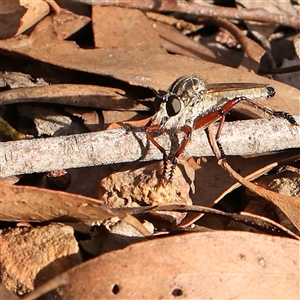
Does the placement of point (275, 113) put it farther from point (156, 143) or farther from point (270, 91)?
point (156, 143)

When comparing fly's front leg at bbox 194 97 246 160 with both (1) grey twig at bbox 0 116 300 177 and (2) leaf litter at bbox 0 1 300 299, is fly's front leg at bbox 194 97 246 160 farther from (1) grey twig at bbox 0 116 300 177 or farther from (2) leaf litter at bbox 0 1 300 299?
(2) leaf litter at bbox 0 1 300 299

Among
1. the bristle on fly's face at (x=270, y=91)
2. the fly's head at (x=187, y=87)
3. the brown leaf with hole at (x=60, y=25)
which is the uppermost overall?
the bristle on fly's face at (x=270, y=91)

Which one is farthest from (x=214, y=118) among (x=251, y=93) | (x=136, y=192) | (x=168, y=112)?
(x=136, y=192)

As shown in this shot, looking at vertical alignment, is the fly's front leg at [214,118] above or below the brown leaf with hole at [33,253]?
above

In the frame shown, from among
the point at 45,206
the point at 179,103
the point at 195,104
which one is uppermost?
the point at 45,206

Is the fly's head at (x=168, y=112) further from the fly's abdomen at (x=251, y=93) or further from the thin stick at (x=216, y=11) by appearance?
the thin stick at (x=216, y=11)

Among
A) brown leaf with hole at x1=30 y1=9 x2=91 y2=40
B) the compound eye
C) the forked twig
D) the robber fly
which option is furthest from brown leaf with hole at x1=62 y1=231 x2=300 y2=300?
brown leaf with hole at x1=30 y1=9 x2=91 y2=40

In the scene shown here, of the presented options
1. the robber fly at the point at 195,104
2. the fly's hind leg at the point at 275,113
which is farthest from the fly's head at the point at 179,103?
the fly's hind leg at the point at 275,113
